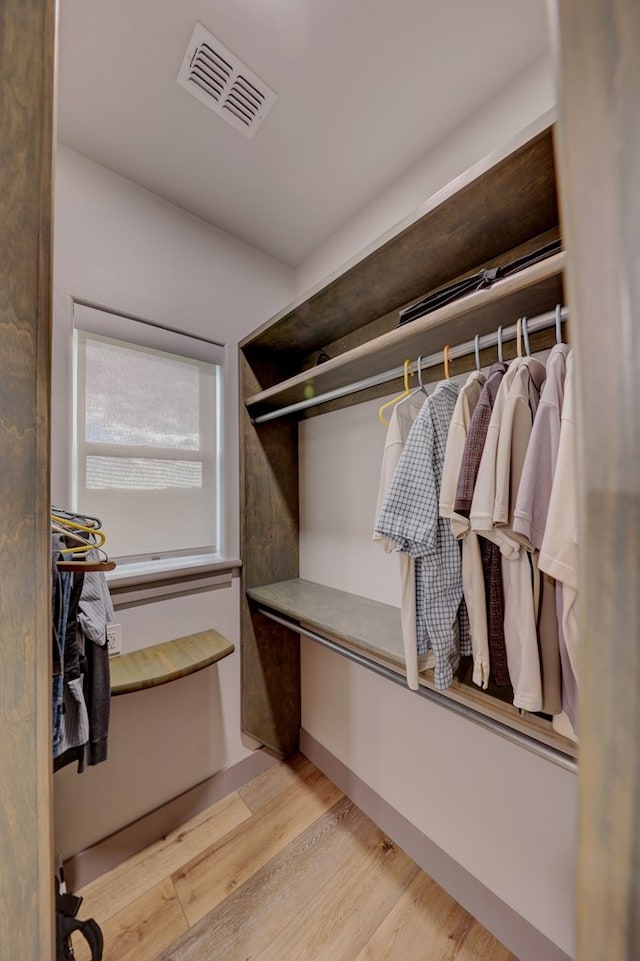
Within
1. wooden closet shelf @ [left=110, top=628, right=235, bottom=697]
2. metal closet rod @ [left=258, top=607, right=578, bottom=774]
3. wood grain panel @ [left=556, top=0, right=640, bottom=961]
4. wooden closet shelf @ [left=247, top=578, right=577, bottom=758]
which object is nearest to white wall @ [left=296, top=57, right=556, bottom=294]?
wood grain panel @ [left=556, top=0, right=640, bottom=961]

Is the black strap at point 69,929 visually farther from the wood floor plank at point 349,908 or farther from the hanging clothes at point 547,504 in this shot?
the hanging clothes at point 547,504

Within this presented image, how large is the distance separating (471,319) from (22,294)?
3.14 ft

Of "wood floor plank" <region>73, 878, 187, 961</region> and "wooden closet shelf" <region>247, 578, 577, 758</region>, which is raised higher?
"wooden closet shelf" <region>247, 578, 577, 758</region>

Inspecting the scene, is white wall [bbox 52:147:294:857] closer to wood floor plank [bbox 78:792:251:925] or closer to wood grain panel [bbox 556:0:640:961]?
wood floor plank [bbox 78:792:251:925]

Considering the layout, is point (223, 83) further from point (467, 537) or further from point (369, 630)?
point (369, 630)

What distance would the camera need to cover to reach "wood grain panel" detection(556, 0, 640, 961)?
147 mm

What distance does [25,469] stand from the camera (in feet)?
1.52

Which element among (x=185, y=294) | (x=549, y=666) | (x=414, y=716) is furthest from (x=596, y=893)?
(x=185, y=294)

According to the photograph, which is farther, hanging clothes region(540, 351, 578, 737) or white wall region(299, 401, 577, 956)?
white wall region(299, 401, 577, 956)

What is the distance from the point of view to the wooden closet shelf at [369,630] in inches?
31.4

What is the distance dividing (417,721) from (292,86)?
2245 mm

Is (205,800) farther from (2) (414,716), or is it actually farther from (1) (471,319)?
(1) (471,319)

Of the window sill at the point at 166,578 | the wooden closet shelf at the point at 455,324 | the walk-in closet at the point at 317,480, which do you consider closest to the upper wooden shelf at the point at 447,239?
the walk-in closet at the point at 317,480

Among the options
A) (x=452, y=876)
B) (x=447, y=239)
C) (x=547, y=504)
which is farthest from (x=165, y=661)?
(x=447, y=239)
